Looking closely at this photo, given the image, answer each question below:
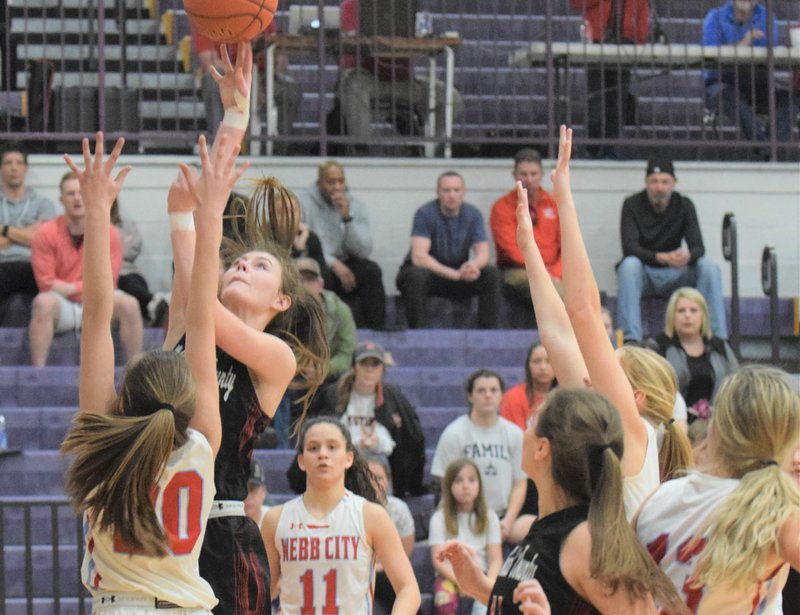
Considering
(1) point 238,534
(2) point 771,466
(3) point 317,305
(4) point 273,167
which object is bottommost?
(1) point 238,534

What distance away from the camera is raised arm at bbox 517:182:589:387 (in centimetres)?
393

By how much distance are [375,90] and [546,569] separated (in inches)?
333

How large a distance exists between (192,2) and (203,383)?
1620 millimetres

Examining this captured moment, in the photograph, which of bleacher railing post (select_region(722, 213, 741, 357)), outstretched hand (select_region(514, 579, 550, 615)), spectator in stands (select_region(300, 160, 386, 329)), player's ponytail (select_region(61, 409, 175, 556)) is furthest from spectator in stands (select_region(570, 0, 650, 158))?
outstretched hand (select_region(514, 579, 550, 615))

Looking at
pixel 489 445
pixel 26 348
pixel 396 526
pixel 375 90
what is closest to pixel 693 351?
pixel 489 445

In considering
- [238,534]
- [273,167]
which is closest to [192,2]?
[238,534]

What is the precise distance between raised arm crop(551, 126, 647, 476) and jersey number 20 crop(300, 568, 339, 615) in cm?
199

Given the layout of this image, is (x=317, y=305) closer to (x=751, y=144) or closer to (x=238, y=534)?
(x=238, y=534)

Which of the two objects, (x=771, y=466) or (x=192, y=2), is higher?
(x=192, y=2)

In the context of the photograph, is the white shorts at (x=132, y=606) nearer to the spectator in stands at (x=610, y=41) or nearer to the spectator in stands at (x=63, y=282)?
the spectator in stands at (x=63, y=282)

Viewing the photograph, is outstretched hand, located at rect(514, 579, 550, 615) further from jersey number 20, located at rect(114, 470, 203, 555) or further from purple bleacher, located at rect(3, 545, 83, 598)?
purple bleacher, located at rect(3, 545, 83, 598)

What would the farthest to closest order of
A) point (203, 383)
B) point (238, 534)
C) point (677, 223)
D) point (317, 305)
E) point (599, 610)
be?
point (677, 223), point (317, 305), point (238, 534), point (203, 383), point (599, 610)

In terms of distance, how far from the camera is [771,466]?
340 centimetres

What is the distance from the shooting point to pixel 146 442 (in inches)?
144
